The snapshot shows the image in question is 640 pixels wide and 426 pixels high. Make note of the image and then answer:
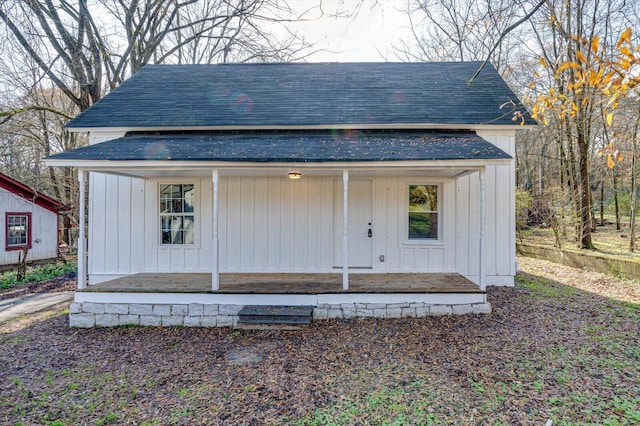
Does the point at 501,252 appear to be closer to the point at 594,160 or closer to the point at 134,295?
the point at 134,295

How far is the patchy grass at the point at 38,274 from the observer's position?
9377 mm

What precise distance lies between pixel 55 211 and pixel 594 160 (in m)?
22.3

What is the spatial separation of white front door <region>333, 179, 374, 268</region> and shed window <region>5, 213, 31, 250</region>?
11.1 m

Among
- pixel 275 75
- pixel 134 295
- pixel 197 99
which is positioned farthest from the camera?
pixel 275 75

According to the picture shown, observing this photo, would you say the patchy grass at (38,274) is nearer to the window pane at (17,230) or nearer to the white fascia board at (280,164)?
the window pane at (17,230)

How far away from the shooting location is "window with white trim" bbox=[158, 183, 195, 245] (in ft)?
24.7

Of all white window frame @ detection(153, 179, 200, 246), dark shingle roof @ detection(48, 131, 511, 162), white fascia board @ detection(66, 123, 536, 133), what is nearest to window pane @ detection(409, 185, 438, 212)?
dark shingle roof @ detection(48, 131, 511, 162)

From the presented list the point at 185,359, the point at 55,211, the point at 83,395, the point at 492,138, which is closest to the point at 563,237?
the point at 492,138

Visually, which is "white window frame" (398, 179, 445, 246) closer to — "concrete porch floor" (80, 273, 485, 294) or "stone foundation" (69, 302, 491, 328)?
"concrete porch floor" (80, 273, 485, 294)

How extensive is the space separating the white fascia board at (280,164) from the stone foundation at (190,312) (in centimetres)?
236

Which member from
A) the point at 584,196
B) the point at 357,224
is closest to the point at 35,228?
the point at 357,224

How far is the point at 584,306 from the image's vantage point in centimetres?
623

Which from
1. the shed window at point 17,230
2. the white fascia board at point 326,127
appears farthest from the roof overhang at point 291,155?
the shed window at point 17,230

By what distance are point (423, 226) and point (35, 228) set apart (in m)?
13.1
